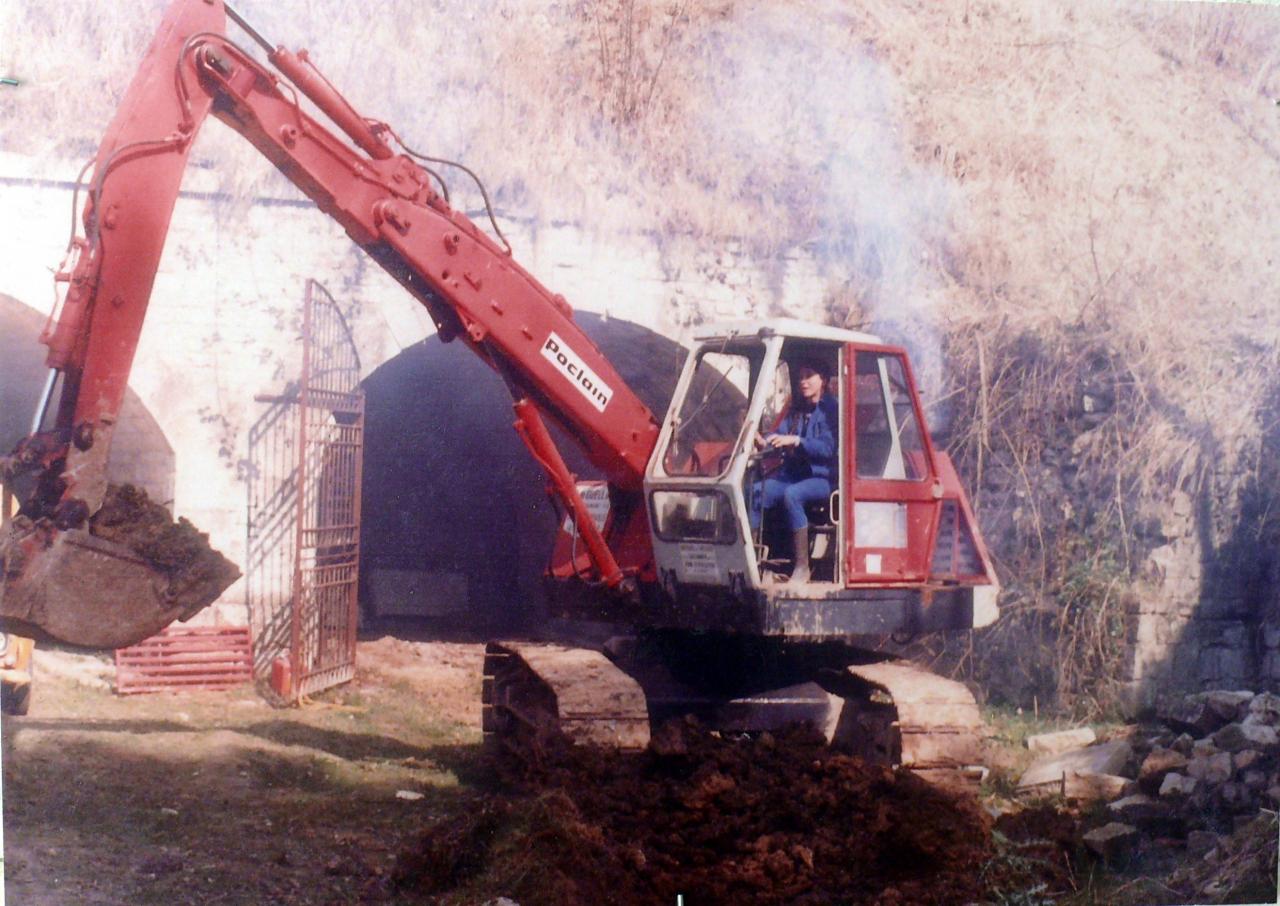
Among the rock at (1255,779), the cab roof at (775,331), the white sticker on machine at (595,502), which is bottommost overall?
the rock at (1255,779)

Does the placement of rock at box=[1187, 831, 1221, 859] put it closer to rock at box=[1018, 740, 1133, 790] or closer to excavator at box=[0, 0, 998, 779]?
rock at box=[1018, 740, 1133, 790]

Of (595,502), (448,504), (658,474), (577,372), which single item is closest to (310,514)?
(595,502)

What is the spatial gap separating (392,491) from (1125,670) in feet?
17.9

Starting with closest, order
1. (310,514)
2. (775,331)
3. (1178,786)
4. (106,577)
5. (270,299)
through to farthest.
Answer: (106,577) < (775,331) < (1178,786) < (270,299) < (310,514)

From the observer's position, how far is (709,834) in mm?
4504

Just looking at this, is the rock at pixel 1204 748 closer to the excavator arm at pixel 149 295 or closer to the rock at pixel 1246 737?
the rock at pixel 1246 737

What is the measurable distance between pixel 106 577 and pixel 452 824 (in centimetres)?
156

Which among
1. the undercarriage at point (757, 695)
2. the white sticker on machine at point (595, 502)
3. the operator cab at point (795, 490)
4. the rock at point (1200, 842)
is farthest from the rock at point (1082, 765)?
the white sticker on machine at point (595, 502)

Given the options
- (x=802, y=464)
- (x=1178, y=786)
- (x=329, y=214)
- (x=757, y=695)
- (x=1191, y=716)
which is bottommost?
(x=1178, y=786)

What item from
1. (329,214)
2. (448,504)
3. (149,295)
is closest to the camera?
(149,295)

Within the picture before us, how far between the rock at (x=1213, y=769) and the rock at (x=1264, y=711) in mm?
281

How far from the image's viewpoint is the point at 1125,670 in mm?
6562

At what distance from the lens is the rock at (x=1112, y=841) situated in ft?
16.4

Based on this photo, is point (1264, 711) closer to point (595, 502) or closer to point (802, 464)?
point (802, 464)
